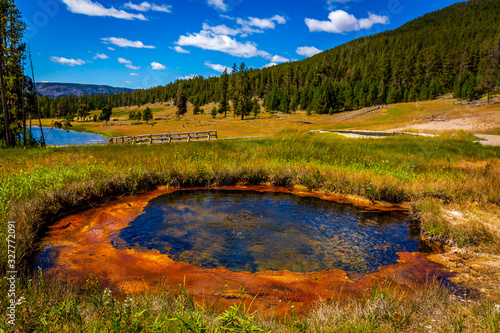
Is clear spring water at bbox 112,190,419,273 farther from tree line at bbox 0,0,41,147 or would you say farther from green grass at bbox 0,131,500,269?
tree line at bbox 0,0,41,147

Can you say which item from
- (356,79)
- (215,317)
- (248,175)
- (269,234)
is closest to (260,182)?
(248,175)

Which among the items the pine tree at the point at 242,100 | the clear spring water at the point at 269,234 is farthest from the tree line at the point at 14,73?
the pine tree at the point at 242,100

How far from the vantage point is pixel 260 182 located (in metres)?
13.5

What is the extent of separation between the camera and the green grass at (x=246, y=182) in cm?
320

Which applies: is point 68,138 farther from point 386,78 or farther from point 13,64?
point 386,78

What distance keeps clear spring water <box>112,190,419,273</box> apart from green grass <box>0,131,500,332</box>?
149cm

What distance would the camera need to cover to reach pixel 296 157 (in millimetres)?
15227

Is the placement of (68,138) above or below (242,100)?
below

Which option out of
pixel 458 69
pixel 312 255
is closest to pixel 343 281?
pixel 312 255

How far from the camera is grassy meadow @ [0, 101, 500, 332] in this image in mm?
3184

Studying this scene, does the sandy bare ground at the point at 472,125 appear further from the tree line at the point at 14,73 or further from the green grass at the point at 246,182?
the tree line at the point at 14,73

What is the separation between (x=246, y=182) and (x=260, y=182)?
0.68m

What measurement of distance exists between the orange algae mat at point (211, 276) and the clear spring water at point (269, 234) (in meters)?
0.32

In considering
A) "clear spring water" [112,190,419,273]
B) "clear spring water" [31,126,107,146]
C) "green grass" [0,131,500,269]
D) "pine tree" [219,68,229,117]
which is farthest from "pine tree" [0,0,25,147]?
"pine tree" [219,68,229,117]
